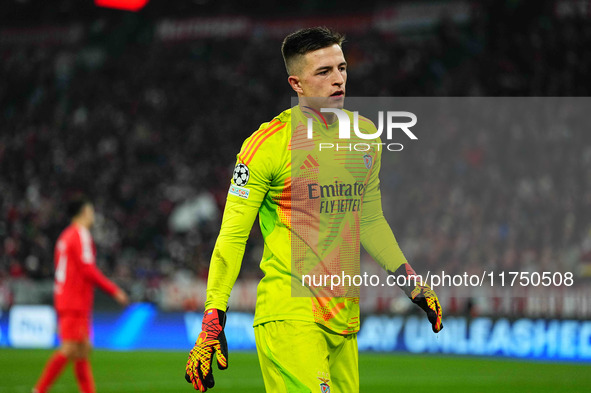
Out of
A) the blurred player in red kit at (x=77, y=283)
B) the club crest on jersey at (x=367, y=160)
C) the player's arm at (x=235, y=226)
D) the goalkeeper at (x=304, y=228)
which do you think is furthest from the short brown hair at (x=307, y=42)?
the blurred player in red kit at (x=77, y=283)

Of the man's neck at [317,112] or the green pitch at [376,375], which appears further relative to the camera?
the green pitch at [376,375]

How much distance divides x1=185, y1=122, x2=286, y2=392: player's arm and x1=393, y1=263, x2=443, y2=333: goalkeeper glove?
72 cm

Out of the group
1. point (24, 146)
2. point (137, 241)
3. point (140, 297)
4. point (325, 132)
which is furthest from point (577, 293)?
point (24, 146)

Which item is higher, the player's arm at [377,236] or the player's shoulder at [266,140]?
the player's shoulder at [266,140]

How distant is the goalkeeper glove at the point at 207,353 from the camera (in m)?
3.13

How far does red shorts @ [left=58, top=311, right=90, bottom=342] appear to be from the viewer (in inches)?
321

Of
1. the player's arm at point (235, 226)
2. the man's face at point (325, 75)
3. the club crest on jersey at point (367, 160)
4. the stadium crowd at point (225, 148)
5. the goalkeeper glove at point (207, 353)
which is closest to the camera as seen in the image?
the goalkeeper glove at point (207, 353)

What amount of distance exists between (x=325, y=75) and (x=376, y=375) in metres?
7.41

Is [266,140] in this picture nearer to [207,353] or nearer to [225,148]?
[207,353]

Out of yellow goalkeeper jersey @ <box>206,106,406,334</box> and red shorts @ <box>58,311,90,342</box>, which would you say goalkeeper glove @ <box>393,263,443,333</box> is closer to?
yellow goalkeeper jersey @ <box>206,106,406,334</box>

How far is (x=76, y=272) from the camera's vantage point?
8.36m

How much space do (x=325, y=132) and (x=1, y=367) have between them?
8.99 meters

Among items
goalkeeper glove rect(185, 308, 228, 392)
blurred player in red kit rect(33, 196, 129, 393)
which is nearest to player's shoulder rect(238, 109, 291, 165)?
goalkeeper glove rect(185, 308, 228, 392)

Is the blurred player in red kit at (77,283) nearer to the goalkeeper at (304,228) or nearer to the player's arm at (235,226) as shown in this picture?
the goalkeeper at (304,228)
